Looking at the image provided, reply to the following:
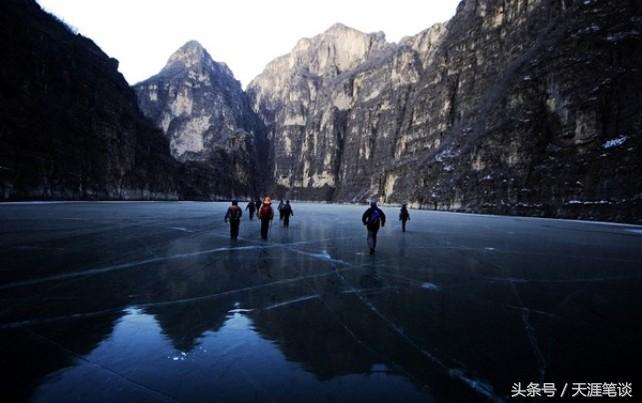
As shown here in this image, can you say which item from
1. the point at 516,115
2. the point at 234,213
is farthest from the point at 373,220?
the point at 516,115

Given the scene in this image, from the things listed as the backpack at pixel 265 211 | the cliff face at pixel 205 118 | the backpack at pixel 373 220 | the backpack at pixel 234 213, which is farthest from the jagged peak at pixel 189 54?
the backpack at pixel 373 220

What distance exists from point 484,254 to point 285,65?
20606cm

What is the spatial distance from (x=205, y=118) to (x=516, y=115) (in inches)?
5218

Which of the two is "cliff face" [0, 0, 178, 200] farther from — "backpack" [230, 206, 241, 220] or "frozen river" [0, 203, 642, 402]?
"frozen river" [0, 203, 642, 402]

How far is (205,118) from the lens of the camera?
143 meters

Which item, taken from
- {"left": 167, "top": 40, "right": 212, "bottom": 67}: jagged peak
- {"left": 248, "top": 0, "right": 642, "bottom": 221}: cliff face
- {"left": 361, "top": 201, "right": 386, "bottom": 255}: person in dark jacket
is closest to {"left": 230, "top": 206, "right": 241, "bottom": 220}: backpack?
{"left": 361, "top": 201, "right": 386, "bottom": 255}: person in dark jacket

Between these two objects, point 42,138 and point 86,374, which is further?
point 42,138

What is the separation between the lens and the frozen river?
8.63ft

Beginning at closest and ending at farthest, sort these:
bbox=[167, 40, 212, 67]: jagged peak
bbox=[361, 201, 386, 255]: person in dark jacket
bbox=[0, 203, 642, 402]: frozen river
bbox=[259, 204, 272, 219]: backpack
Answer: bbox=[0, 203, 642, 402]: frozen river, bbox=[361, 201, 386, 255]: person in dark jacket, bbox=[259, 204, 272, 219]: backpack, bbox=[167, 40, 212, 67]: jagged peak

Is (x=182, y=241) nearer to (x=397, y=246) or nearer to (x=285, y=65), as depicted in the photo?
(x=397, y=246)

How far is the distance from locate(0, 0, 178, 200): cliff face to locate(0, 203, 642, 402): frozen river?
140ft

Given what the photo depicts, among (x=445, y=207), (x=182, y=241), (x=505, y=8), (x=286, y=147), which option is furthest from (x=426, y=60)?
(x=182, y=241)

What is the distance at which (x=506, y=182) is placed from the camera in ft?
131

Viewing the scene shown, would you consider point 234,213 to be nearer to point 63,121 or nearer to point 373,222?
point 373,222
